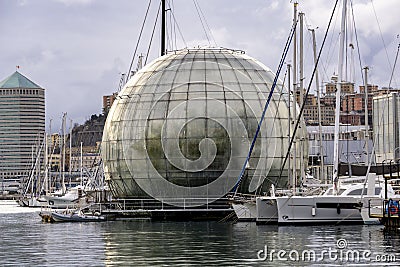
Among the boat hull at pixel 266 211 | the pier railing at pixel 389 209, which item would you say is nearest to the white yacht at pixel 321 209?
the boat hull at pixel 266 211

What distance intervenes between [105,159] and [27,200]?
64.7 m

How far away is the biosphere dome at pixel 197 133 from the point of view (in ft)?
200

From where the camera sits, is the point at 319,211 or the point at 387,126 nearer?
the point at 319,211

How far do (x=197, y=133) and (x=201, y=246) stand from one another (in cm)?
2136

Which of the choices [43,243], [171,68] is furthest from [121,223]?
[43,243]

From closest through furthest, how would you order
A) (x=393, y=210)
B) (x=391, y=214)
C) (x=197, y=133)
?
(x=393, y=210)
(x=391, y=214)
(x=197, y=133)

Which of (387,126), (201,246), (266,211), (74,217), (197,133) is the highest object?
(387,126)

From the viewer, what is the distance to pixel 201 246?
3981 centimetres

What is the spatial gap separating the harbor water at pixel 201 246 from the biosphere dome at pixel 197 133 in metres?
6.97

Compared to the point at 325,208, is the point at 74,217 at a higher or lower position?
lower

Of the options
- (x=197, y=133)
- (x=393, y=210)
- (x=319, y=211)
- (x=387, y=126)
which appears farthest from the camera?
(x=387, y=126)

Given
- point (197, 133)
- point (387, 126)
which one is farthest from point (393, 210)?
point (387, 126)

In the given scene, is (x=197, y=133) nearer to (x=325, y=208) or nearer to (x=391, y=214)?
(x=325, y=208)

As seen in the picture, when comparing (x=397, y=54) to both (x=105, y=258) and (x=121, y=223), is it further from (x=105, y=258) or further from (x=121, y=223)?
(x=105, y=258)
